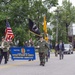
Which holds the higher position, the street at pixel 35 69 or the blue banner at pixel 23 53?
the blue banner at pixel 23 53

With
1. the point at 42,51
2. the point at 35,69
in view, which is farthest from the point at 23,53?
the point at 35,69

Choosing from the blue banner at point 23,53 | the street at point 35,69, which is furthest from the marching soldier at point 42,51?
the blue banner at point 23,53

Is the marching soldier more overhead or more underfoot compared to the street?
more overhead

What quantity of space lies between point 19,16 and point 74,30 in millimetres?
43824

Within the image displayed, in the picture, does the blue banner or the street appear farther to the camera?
the blue banner

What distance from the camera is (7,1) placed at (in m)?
52.3

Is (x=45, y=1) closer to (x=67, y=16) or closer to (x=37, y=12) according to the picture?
(x=37, y=12)

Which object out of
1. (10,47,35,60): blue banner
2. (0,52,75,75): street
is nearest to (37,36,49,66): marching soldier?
(0,52,75,75): street

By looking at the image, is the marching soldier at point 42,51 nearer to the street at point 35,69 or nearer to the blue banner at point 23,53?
the street at point 35,69

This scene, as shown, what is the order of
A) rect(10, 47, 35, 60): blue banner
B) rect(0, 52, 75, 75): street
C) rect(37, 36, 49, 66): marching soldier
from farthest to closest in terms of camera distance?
rect(10, 47, 35, 60): blue banner, rect(37, 36, 49, 66): marching soldier, rect(0, 52, 75, 75): street

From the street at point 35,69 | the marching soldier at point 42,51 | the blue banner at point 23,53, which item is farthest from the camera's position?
the blue banner at point 23,53

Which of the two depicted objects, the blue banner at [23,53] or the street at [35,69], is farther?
the blue banner at [23,53]

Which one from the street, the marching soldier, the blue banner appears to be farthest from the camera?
the blue banner

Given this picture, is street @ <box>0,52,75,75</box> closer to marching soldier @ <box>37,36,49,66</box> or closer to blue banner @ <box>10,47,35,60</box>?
marching soldier @ <box>37,36,49,66</box>
